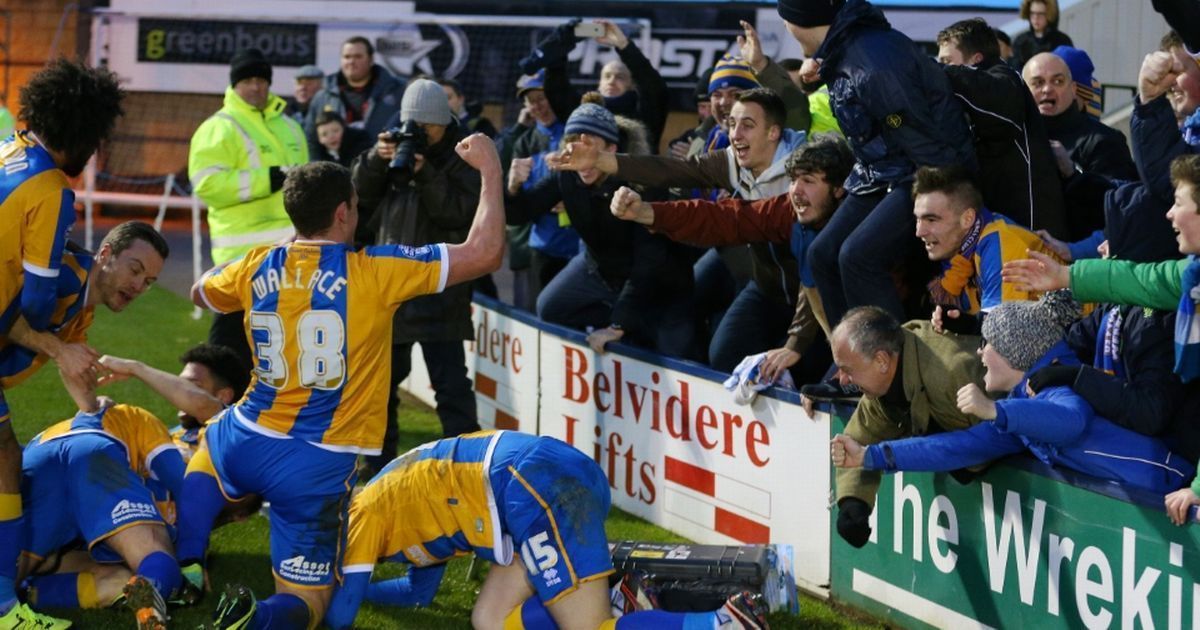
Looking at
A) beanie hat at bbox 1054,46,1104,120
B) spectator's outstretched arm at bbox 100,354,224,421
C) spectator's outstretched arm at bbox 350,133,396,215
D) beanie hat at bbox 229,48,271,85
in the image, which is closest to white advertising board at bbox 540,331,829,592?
spectator's outstretched arm at bbox 350,133,396,215

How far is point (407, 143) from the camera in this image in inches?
329

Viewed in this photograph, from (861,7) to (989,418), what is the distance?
1.95 metres

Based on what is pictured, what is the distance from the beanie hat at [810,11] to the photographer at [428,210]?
100 inches

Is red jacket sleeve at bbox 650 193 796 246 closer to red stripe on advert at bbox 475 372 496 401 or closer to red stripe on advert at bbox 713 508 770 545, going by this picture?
red stripe on advert at bbox 713 508 770 545

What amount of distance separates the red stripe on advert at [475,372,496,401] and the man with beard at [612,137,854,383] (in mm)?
2869

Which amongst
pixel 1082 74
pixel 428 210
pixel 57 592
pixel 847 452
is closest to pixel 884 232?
pixel 847 452

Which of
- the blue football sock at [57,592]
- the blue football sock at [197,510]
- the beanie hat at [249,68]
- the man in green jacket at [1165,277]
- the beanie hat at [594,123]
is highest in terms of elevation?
the beanie hat at [249,68]

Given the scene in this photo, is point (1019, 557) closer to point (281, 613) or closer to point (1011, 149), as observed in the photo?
point (1011, 149)

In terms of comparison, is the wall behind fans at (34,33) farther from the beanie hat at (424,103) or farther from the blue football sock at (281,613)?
the blue football sock at (281,613)

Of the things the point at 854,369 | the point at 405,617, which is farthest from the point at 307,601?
the point at 854,369

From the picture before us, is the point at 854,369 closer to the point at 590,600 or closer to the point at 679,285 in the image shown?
the point at 590,600

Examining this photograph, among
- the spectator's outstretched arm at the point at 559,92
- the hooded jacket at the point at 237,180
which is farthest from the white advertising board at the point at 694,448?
the hooded jacket at the point at 237,180

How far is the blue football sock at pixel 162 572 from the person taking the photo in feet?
19.3

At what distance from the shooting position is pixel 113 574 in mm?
6223
